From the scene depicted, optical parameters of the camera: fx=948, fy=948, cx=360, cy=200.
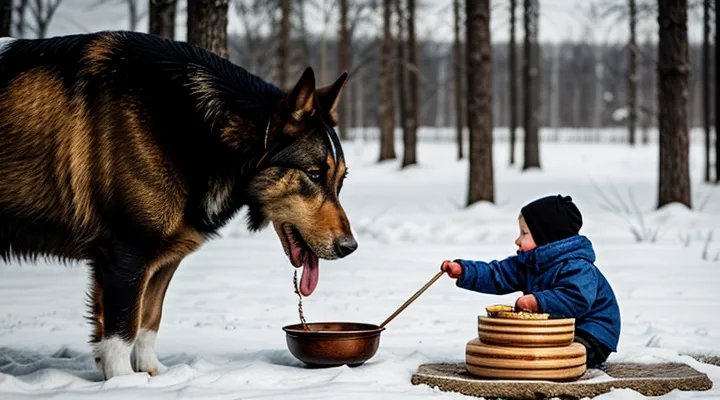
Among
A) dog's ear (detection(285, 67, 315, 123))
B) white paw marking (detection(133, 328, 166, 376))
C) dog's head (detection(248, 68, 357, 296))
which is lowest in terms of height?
white paw marking (detection(133, 328, 166, 376))

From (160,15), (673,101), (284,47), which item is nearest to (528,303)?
(160,15)

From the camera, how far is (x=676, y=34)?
15.6 m

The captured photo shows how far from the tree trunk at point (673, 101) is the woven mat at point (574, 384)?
37.4 feet

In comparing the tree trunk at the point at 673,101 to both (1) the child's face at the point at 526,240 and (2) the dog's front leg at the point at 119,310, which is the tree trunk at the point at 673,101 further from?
(2) the dog's front leg at the point at 119,310

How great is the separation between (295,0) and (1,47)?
1352 inches

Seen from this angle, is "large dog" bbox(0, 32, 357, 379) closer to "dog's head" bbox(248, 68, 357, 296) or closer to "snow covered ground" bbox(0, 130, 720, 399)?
"dog's head" bbox(248, 68, 357, 296)

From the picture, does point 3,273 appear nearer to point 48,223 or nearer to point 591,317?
point 48,223

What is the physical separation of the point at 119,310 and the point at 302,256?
1.04 m

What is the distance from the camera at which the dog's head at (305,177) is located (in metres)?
5.14

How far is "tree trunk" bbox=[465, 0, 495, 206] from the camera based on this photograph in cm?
1767

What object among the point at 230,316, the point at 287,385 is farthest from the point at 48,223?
the point at 230,316

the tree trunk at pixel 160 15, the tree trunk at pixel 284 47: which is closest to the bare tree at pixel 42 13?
the tree trunk at pixel 284 47

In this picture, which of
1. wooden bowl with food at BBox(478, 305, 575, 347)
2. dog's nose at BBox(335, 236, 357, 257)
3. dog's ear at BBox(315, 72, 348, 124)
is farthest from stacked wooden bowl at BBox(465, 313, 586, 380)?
dog's ear at BBox(315, 72, 348, 124)

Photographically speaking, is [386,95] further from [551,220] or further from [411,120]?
[551,220]
